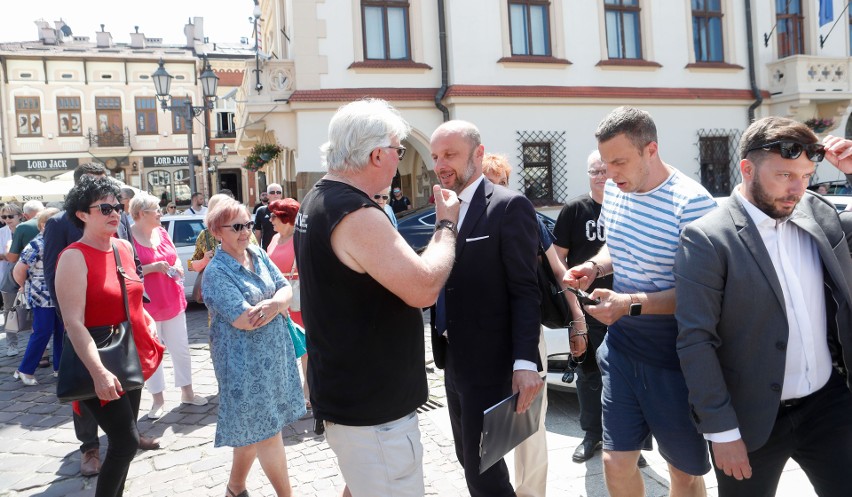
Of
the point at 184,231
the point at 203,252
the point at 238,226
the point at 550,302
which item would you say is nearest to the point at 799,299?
the point at 550,302

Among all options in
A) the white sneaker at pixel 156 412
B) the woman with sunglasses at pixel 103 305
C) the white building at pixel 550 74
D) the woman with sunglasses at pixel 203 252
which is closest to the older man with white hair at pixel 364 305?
the woman with sunglasses at pixel 103 305

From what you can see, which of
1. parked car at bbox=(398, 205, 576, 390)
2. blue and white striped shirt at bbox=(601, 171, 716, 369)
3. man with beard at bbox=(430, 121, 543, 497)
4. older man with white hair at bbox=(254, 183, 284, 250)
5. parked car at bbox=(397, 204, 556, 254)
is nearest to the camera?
blue and white striped shirt at bbox=(601, 171, 716, 369)

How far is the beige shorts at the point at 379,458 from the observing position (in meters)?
2.31

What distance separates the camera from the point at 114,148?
35625mm

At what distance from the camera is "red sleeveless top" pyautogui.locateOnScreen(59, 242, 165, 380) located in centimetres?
344

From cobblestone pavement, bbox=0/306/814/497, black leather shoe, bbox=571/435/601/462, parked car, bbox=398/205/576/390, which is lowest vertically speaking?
cobblestone pavement, bbox=0/306/814/497

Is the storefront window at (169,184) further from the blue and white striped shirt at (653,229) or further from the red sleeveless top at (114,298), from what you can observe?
the blue and white striped shirt at (653,229)

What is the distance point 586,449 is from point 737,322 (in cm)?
214

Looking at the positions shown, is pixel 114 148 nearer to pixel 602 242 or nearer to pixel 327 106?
pixel 327 106

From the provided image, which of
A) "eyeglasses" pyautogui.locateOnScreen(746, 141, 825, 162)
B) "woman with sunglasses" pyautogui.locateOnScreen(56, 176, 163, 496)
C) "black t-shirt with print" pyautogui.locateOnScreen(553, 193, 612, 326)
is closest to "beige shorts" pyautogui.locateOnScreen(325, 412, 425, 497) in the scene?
"woman with sunglasses" pyautogui.locateOnScreen(56, 176, 163, 496)

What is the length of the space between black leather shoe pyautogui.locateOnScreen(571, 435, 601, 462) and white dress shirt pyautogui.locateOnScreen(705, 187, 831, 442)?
1941 mm

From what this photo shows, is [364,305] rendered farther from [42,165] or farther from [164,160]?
[42,165]

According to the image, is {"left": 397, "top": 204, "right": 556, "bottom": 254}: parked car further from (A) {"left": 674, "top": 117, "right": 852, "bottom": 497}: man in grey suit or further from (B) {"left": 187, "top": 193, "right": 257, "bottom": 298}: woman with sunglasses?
(A) {"left": 674, "top": 117, "right": 852, "bottom": 497}: man in grey suit

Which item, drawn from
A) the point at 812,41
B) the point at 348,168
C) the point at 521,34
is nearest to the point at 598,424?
the point at 348,168
